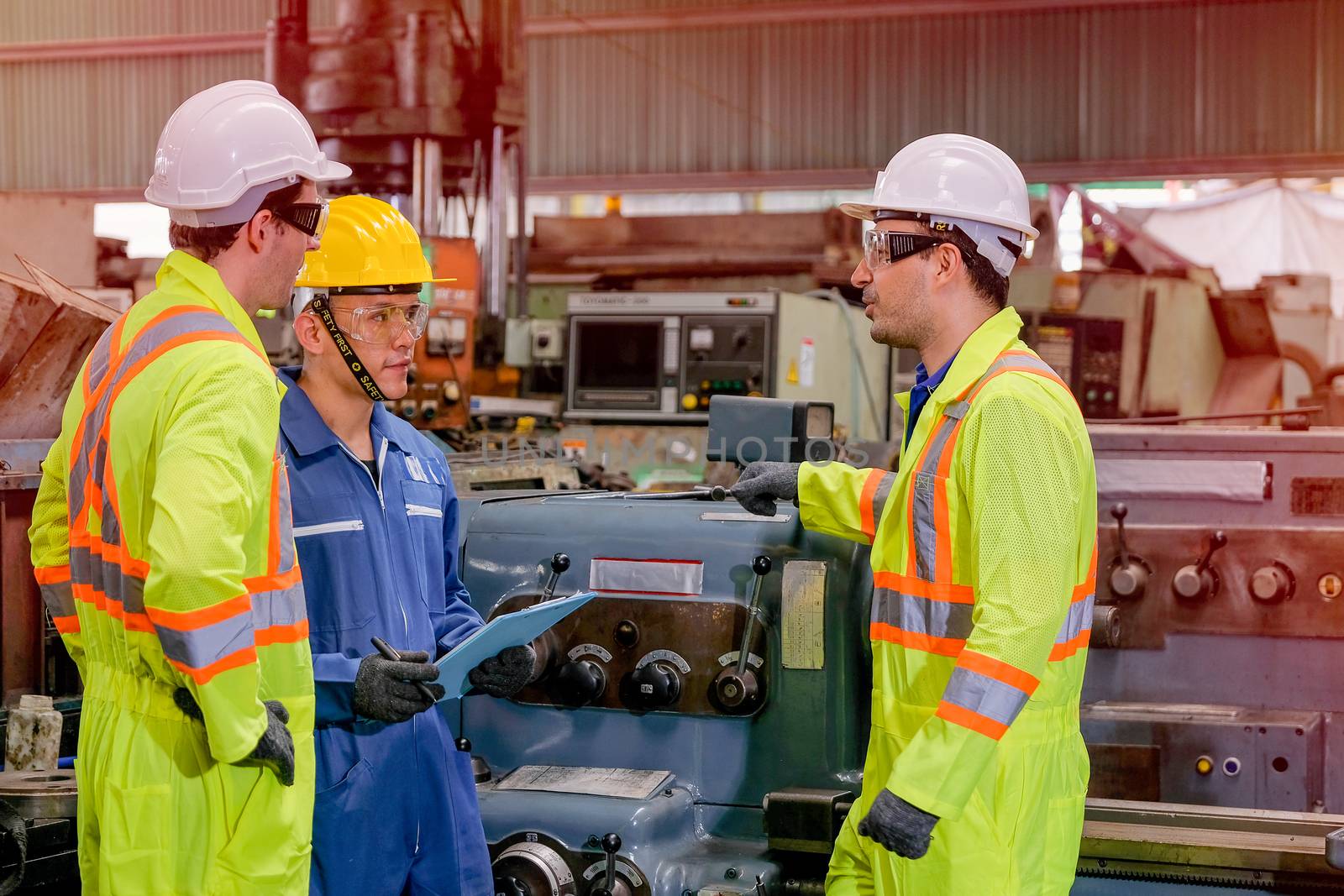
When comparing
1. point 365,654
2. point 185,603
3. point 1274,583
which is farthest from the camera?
point 1274,583

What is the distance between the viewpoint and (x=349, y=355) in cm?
202

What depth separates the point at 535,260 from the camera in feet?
23.3

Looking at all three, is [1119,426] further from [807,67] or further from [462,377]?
[807,67]

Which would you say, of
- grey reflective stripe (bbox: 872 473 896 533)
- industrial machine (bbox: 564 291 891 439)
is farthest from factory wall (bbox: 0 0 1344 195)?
grey reflective stripe (bbox: 872 473 896 533)

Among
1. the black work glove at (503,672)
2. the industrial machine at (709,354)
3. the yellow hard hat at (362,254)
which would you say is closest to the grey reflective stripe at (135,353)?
the yellow hard hat at (362,254)

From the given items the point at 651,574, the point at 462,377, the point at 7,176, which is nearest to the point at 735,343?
the point at 462,377

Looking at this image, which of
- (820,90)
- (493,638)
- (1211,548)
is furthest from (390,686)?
(820,90)

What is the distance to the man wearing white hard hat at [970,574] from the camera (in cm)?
162

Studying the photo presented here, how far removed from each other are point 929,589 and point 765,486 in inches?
19.1

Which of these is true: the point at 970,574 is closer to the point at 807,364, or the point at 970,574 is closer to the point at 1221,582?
the point at 1221,582

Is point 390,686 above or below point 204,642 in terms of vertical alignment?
below

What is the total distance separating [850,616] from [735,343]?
10.3ft

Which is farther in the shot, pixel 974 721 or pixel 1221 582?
pixel 1221 582

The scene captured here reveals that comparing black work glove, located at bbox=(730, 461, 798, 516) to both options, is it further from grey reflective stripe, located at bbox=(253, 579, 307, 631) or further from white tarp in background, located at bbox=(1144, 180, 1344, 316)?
white tarp in background, located at bbox=(1144, 180, 1344, 316)
